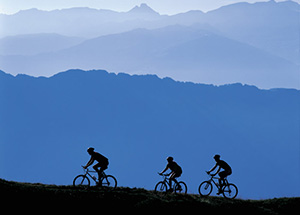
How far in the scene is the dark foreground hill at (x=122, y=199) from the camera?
2548 cm

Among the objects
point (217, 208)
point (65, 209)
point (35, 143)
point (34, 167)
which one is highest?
point (35, 143)

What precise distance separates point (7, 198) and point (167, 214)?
9.14m

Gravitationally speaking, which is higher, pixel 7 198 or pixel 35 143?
pixel 35 143

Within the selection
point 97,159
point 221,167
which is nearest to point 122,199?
point 97,159

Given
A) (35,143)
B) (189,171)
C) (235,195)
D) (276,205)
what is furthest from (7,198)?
(35,143)

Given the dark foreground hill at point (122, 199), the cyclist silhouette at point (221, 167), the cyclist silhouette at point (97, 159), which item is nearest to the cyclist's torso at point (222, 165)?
the cyclist silhouette at point (221, 167)

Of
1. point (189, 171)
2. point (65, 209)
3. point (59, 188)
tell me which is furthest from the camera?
point (189, 171)

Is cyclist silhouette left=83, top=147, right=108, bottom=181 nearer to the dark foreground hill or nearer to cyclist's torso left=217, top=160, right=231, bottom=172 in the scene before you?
the dark foreground hill

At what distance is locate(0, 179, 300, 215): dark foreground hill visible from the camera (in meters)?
25.5

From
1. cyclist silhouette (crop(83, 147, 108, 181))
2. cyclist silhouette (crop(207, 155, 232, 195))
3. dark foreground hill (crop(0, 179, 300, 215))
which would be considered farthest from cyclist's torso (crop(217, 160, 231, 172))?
cyclist silhouette (crop(83, 147, 108, 181))

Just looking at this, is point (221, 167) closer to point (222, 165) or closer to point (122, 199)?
point (222, 165)

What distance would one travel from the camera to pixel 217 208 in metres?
26.2

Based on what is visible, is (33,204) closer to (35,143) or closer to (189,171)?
(189,171)

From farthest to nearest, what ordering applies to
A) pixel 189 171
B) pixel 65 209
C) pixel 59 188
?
pixel 189 171 < pixel 59 188 < pixel 65 209
